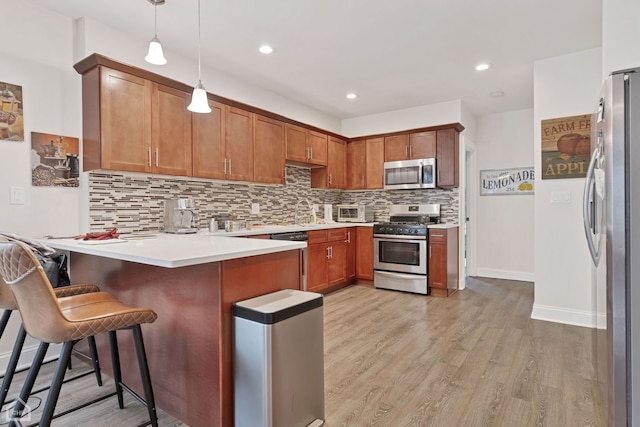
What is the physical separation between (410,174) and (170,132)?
3179mm

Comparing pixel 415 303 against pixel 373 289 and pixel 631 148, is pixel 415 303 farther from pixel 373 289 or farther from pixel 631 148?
pixel 631 148

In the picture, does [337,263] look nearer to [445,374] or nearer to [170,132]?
[445,374]

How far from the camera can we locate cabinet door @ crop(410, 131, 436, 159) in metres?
4.77

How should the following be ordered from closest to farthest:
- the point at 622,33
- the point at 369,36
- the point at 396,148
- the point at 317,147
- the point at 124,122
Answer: the point at 622,33 → the point at 124,122 → the point at 369,36 → the point at 317,147 → the point at 396,148

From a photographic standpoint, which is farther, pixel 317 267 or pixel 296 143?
pixel 296 143

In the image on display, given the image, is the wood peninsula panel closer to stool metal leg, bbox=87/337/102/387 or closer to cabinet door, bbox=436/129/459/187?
stool metal leg, bbox=87/337/102/387

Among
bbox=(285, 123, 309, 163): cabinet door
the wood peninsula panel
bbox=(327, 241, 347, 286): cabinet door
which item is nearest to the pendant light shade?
the wood peninsula panel

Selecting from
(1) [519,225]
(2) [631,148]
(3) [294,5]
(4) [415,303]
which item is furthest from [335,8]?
(1) [519,225]

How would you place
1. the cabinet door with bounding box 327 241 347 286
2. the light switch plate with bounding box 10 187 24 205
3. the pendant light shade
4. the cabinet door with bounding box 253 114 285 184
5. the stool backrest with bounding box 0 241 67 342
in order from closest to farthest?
the stool backrest with bounding box 0 241 67 342 < the pendant light shade < the light switch plate with bounding box 10 187 24 205 < the cabinet door with bounding box 253 114 285 184 < the cabinet door with bounding box 327 241 347 286

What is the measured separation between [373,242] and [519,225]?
2.31 m

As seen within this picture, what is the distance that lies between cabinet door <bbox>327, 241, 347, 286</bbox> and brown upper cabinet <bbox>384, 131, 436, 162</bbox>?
151 cm

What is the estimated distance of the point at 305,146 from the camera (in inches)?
181

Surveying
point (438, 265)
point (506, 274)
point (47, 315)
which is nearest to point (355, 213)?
point (438, 265)

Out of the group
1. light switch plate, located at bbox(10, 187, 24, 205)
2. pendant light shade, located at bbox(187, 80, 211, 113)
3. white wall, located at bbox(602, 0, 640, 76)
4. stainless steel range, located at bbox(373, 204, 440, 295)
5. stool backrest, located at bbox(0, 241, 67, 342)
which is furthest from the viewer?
stainless steel range, located at bbox(373, 204, 440, 295)
